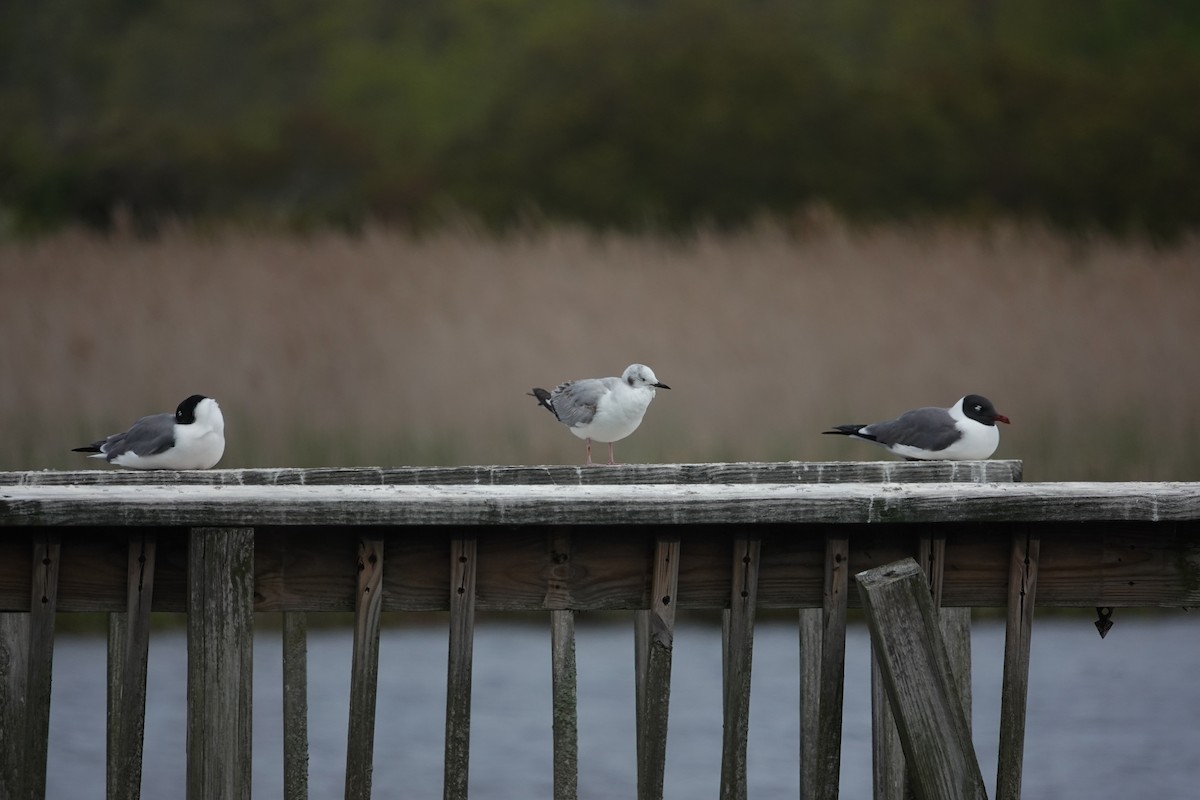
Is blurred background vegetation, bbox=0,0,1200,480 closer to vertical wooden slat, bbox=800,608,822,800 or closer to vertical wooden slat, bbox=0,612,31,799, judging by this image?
vertical wooden slat, bbox=800,608,822,800

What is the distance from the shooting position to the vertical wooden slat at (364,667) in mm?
3143

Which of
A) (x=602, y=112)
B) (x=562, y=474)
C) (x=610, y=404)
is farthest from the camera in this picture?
(x=602, y=112)

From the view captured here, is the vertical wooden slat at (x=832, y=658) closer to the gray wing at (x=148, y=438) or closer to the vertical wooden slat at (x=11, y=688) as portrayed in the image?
the vertical wooden slat at (x=11, y=688)

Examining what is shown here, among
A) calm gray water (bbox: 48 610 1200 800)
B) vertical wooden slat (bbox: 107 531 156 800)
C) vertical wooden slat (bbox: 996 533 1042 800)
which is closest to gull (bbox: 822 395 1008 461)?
calm gray water (bbox: 48 610 1200 800)

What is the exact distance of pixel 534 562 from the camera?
3.23 metres

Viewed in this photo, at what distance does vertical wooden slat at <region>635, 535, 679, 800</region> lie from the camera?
3203 mm

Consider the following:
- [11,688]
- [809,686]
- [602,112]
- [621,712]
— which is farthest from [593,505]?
[602,112]

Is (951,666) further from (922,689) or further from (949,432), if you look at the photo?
(949,432)

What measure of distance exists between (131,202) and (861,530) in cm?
2360

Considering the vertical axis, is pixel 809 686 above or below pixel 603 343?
below

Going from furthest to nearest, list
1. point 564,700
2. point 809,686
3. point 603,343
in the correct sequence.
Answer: point 603,343 < point 564,700 < point 809,686

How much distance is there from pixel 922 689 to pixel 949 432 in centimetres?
281

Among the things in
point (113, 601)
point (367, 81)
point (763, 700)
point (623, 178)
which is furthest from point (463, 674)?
point (367, 81)

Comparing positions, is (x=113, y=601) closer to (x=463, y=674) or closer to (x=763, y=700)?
(x=463, y=674)
